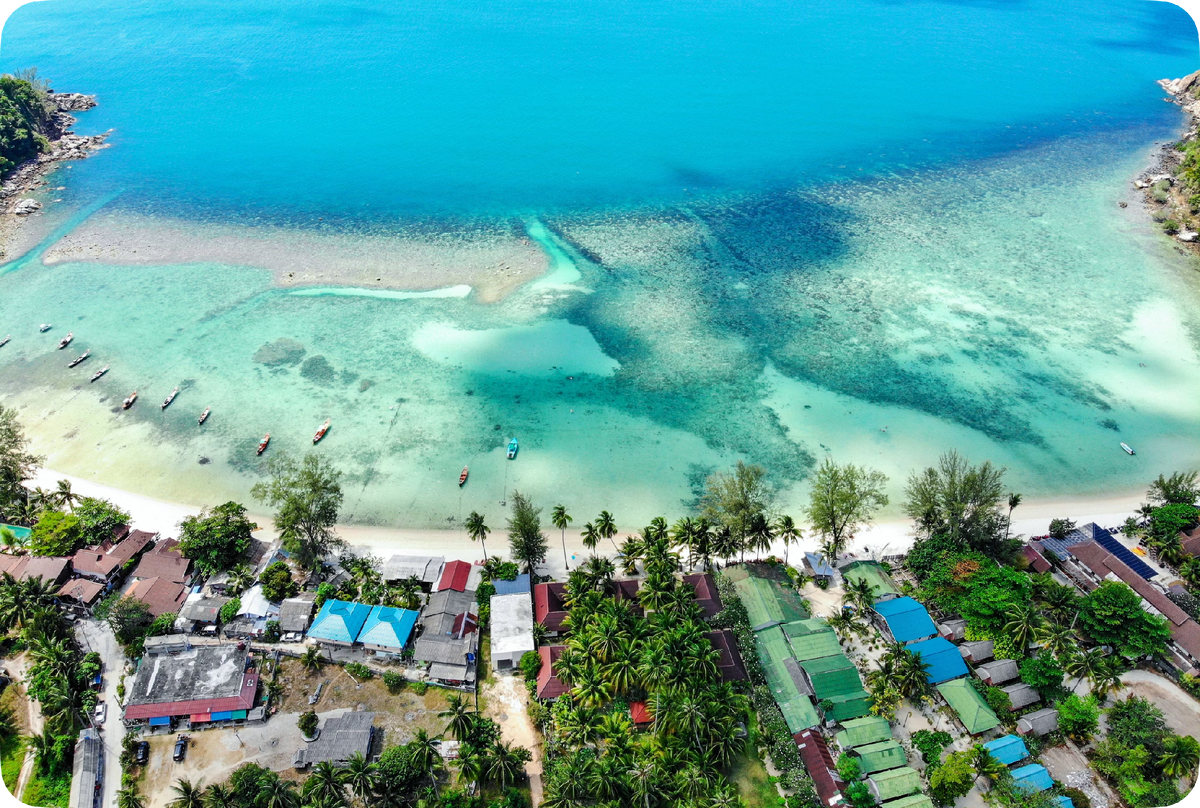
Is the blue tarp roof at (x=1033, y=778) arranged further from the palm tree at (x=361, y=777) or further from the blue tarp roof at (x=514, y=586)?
the palm tree at (x=361, y=777)

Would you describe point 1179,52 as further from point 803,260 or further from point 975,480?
point 975,480

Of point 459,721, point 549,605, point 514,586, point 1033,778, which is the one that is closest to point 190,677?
point 459,721

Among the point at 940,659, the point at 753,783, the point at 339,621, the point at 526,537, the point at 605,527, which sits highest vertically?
the point at 526,537

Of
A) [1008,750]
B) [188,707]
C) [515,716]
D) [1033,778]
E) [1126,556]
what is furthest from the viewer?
[1126,556]

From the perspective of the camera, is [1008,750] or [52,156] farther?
[52,156]

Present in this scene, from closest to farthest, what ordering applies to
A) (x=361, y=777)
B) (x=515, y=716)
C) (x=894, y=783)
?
(x=361, y=777), (x=894, y=783), (x=515, y=716)

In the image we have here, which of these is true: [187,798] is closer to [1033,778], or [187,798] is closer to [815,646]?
[815,646]

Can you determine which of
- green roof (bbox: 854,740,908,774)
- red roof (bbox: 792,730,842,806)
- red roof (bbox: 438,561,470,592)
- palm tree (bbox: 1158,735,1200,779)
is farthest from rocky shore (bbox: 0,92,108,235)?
palm tree (bbox: 1158,735,1200,779)

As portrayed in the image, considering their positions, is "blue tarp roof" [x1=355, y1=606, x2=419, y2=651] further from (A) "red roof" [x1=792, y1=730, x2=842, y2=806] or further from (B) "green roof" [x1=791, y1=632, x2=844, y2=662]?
(B) "green roof" [x1=791, y1=632, x2=844, y2=662]
